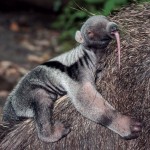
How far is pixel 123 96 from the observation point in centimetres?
480

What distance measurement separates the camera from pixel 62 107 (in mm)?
4973

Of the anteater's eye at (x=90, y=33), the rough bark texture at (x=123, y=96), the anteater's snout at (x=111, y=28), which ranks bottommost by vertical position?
the rough bark texture at (x=123, y=96)

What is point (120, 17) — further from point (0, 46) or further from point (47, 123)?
point (0, 46)

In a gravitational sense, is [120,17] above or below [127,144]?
above

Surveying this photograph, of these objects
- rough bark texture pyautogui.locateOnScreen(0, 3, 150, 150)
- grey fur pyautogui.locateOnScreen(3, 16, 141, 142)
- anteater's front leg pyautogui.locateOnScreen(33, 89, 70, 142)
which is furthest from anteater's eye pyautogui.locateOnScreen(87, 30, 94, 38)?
anteater's front leg pyautogui.locateOnScreen(33, 89, 70, 142)

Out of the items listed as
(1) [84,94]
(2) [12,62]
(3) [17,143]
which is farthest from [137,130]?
(2) [12,62]

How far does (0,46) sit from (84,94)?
8043 millimetres

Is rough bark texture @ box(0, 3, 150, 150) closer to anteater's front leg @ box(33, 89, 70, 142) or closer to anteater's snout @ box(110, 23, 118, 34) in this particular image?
anteater's front leg @ box(33, 89, 70, 142)

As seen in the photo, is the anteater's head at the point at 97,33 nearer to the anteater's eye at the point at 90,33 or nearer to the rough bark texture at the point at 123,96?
the anteater's eye at the point at 90,33

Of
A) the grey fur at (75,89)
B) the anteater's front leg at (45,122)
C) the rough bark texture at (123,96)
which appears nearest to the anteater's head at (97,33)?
the grey fur at (75,89)

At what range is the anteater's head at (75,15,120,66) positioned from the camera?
14.9ft

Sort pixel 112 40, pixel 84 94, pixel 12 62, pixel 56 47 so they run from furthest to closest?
pixel 56 47 → pixel 12 62 → pixel 112 40 → pixel 84 94

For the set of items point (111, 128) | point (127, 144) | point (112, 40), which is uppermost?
point (112, 40)

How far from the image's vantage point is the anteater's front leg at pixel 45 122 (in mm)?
4734
